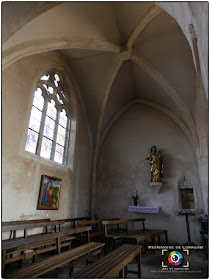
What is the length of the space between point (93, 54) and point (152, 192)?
21.2ft

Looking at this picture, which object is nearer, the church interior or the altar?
the church interior

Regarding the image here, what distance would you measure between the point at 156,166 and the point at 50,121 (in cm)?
487

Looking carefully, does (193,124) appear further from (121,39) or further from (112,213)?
(112,213)

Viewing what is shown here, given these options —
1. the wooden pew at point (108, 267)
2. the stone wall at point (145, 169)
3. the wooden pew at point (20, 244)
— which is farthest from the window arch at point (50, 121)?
the wooden pew at point (108, 267)

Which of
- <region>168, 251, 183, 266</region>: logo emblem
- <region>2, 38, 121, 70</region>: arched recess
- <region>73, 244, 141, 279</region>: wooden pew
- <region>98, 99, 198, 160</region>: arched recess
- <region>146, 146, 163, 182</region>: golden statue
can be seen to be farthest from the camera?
<region>98, 99, 198, 160</region>: arched recess

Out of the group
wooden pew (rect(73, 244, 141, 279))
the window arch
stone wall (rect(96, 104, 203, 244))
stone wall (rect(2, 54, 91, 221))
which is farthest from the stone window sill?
wooden pew (rect(73, 244, 141, 279))

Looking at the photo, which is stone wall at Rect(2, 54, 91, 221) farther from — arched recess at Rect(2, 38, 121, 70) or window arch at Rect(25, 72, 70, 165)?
arched recess at Rect(2, 38, 121, 70)

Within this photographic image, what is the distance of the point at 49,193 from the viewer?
6.64m

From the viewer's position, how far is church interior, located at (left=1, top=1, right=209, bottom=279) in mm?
4895

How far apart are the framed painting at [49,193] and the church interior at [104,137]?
0.05 metres

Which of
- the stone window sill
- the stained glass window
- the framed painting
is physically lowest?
the framed painting

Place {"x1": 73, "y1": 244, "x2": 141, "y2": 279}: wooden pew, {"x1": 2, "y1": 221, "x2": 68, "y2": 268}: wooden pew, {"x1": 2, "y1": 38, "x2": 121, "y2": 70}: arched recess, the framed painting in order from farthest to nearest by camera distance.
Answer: the framed painting
{"x1": 2, "y1": 38, "x2": 121, "y2": 70}: arched recess
{"x1": 2, "y1": 221, "x2": 68, "y2": 268}: wooden pew
{"x1": 73, "y1": 244, "x2": 141, "y2": 279}: wooden pew

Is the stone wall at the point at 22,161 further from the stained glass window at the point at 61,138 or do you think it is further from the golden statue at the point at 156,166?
the golden statue at the point at 156,166

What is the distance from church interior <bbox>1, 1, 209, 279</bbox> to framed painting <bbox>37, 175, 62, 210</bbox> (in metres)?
0.05
